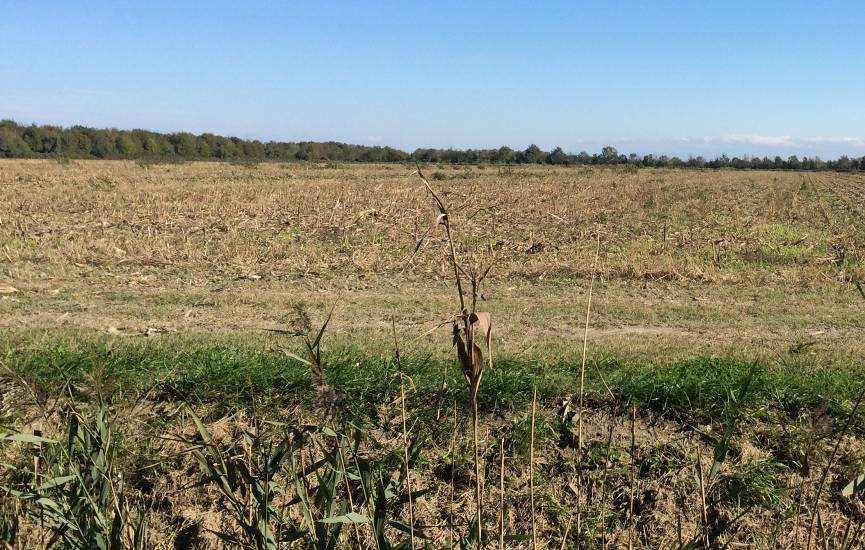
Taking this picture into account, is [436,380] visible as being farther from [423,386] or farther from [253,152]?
[253,152]

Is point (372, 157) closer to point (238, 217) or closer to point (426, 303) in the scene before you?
point (238, 217)

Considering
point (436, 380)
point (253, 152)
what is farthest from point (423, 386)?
point (253, 152)

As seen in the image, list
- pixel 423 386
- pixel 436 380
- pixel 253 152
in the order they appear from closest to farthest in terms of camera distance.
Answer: pixel 423 386 → pixel 436 380 → pixel 253 152

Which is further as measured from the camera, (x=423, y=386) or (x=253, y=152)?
(x=253, y=152)

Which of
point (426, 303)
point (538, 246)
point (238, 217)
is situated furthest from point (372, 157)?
point (426, 303)

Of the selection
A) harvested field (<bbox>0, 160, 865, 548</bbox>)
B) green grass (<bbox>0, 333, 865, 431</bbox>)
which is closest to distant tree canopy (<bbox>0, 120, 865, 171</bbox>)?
harvested field (<bbox>0, 160, 865, 548</bbox>)

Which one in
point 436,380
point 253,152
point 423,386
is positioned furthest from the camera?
point 253,152

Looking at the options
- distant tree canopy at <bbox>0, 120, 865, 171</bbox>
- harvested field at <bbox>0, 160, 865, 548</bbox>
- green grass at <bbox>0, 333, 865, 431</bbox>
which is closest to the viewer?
harvested field at <bbox>0, 160, 865, 548</bbox>

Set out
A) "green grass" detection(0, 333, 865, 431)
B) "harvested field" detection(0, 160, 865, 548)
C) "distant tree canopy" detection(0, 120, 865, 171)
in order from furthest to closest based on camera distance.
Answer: "distant tree canopy" detection(0, 120, 865, 171)
"green grass" detection(0, 333, 865, 431)
"harvested field" detection(0, 160, 865, 548)

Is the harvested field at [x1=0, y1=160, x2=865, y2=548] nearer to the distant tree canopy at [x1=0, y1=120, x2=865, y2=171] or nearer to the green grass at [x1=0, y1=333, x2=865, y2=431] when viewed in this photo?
the green grass at [x1=0, y1=333, x2=865, y2=431]

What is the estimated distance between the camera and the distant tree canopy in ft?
215

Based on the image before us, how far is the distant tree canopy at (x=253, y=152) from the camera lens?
65.6 m

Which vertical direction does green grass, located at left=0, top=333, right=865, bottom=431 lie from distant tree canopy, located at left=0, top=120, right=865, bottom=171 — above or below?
below

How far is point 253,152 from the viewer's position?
245 feet
